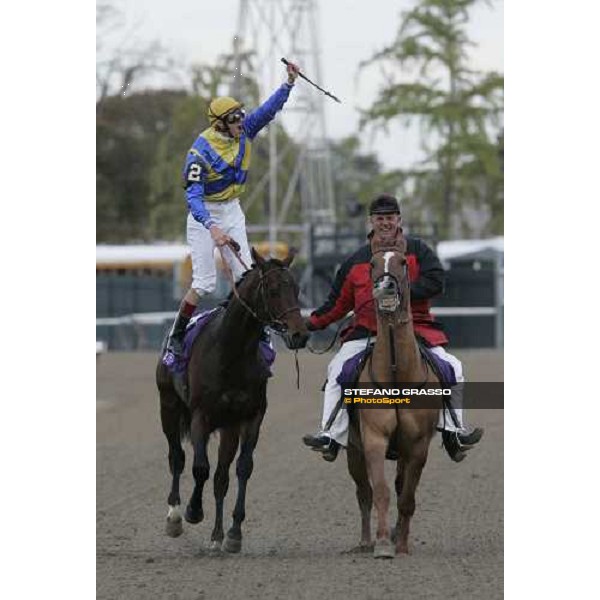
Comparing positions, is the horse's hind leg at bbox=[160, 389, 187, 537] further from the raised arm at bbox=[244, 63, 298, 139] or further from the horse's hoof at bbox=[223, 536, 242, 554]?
the raised arm at bbox=[244, 63, 298, 139]

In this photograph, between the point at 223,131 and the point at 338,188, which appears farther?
the point at 338,188

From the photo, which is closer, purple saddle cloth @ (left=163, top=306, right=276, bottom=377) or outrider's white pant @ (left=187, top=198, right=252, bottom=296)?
outrider's white pant @ (left=187, top=198, right=252, bottom=296)

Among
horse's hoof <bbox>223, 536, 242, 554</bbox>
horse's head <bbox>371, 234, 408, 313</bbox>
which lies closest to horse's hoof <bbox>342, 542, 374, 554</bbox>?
horse's hoof <bbox>223, 536, 242, 554</bbox>

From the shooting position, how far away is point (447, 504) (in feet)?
44.4

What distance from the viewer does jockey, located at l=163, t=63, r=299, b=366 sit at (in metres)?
10.5

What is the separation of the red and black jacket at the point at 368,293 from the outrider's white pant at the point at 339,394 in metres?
0.09

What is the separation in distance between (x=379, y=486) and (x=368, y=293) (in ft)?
3.93

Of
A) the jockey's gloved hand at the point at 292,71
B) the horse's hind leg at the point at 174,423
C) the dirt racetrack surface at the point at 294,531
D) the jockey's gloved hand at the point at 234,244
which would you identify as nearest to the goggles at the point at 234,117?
the jockey's gloved hand at the point at 292,71

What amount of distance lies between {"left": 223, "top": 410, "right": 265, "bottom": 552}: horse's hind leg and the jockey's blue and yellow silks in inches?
59.1
